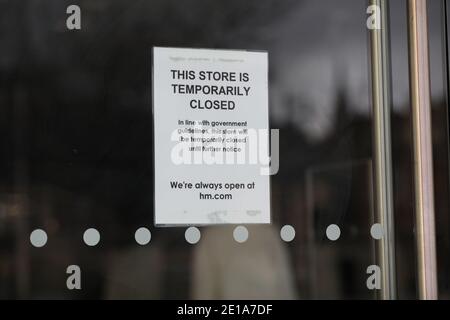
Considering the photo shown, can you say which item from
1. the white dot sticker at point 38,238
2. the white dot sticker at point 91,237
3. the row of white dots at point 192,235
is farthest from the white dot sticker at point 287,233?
the white dot sticker at point 38,238

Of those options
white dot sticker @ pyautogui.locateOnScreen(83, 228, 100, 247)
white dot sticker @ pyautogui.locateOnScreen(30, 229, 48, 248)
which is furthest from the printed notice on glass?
white dot sticker @ pyautogui.locateOnScreen(30, 229, 48, 248)

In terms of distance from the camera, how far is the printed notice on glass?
2.26 m

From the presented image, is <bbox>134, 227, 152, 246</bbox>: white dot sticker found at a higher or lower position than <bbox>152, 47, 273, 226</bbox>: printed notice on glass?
lower

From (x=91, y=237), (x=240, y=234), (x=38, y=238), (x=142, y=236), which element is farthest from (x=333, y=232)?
(x=38, y=238)

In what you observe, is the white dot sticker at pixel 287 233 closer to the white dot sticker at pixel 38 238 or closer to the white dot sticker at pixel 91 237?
the white dot sticker at pixel 91 237

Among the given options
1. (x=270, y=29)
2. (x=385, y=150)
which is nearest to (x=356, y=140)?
(x=385, y=150)

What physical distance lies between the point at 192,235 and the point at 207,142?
0.30 metres

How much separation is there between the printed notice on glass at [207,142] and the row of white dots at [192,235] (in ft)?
0.13

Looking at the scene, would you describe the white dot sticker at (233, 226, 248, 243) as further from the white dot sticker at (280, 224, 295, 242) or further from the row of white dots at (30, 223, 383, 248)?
the white dot sticker at (280, 224, 295, 242)

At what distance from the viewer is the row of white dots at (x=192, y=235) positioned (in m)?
2.17

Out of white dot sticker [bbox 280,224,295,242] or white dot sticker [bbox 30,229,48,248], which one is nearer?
white dot sticker [bbox 30,229,48,248]

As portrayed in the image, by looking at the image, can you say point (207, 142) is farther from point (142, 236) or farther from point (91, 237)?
point (91, 237)

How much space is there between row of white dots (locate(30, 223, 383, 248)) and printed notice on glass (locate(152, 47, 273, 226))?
4 centimetres

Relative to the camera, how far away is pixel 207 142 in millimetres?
2289
